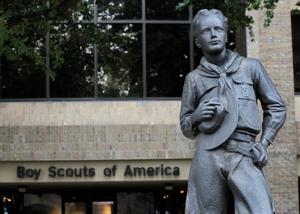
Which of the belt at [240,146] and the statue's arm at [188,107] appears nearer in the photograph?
the belt at [240,146]

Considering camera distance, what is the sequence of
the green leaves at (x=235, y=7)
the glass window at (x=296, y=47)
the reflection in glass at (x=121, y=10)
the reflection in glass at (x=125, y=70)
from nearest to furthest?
the green leaves at (x=235, y=7) → the reflection in glass at (x=121, y=10) → the reflection in glass at (x=125, y=70) → the glass window at (x=296, y=47)

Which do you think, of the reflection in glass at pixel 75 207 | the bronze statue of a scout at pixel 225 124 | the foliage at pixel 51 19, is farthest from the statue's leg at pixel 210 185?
the reflection in glass at pixel 75 207

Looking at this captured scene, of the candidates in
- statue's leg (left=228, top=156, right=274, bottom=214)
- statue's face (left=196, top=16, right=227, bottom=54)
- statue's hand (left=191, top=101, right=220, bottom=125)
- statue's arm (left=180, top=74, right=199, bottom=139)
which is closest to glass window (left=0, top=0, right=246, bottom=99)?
statue's arm (left=180, top=74, right=199, bottom=139)

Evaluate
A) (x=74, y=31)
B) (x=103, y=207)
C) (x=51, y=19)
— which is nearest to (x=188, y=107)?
(x=51, y=19)

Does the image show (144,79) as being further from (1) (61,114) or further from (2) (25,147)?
(2) (25,147)

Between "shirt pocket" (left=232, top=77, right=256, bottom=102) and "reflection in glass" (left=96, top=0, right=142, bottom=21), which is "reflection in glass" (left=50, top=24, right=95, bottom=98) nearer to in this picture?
"reflection in glass" (left=96, top=0, right=142, bottom=21)

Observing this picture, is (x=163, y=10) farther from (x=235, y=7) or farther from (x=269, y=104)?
(x=269, y=104)

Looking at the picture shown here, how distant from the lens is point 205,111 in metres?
5.48

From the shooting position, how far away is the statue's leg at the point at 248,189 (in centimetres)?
530

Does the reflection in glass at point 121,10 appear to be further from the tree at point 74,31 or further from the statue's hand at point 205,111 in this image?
the statue's hand at point 205,111

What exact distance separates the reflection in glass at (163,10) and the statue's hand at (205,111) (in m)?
14.4

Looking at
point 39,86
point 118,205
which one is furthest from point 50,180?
point 118,205

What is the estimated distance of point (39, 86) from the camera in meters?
19.7

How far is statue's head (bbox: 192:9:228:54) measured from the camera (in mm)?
5660
